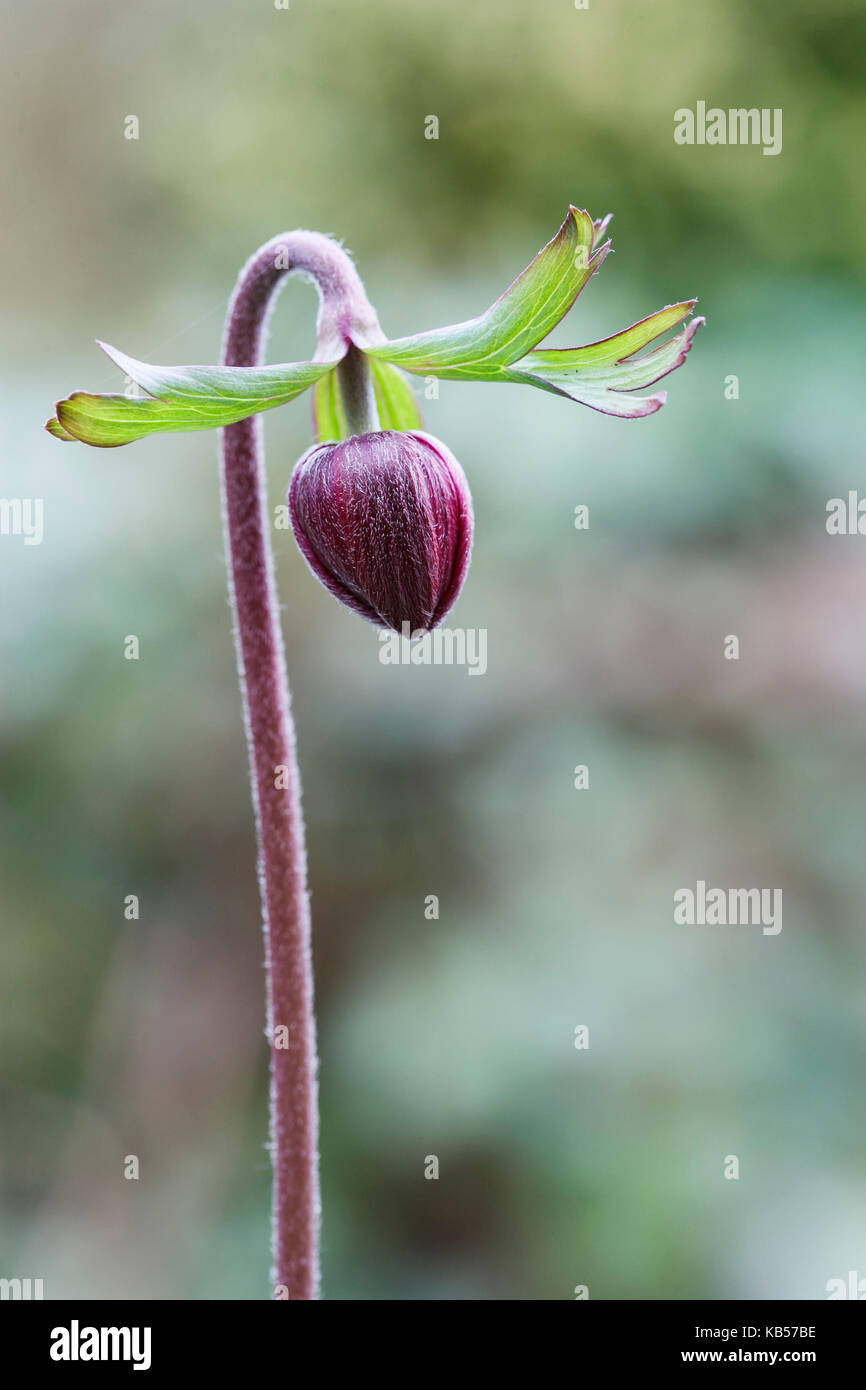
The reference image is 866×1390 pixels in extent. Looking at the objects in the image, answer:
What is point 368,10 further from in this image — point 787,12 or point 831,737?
point 831,737

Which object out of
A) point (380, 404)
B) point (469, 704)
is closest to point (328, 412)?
point (380, 404)

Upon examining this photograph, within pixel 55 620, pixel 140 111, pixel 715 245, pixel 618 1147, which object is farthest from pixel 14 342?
pixel 618 1147

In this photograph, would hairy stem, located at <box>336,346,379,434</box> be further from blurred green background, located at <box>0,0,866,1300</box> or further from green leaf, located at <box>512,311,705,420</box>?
blurred green background, located at <box>0,0,866,1300</box>

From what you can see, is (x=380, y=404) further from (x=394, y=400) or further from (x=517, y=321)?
(x=517, y=321)

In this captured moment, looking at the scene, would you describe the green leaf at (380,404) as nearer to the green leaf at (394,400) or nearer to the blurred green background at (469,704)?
the green leaf at (394,400)

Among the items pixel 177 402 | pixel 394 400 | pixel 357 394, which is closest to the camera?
pixel 177 402

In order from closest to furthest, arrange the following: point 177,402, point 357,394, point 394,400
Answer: point 177,402, point 357,394, point 394,400

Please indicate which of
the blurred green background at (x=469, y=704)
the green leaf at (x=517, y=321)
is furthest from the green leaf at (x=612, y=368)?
the blurred green background at (x=469, y=704)
